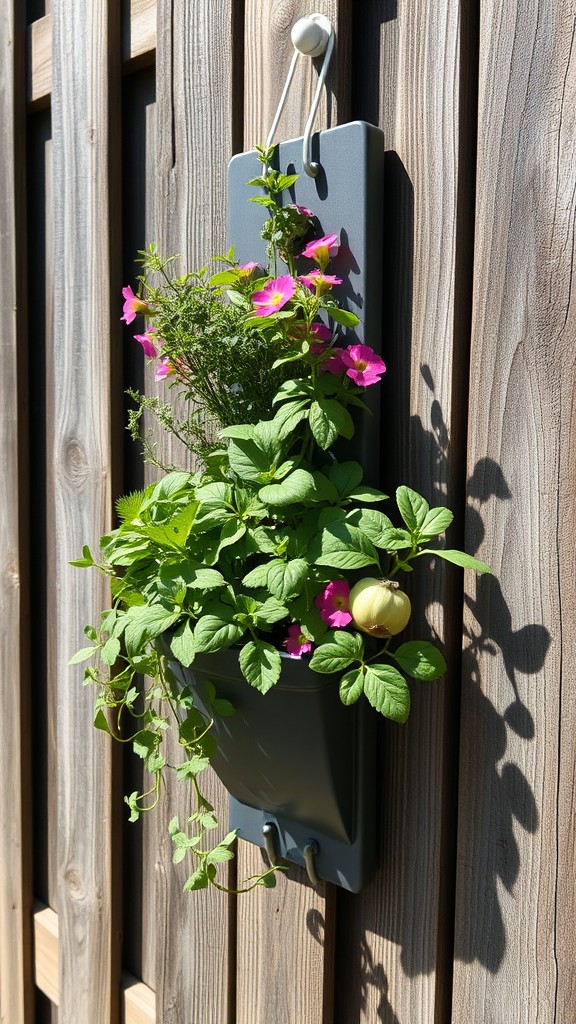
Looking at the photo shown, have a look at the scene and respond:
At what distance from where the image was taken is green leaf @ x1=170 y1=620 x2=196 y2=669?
77cm

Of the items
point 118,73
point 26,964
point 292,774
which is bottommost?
point 26,964

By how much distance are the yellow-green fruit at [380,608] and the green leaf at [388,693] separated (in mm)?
39

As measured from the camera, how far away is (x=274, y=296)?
0.78 metres

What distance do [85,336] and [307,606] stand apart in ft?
2.51

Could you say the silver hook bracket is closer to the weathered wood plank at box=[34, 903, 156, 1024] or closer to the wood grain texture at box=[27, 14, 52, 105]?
the wood grain texture at box=[27, 14, 52, 105]

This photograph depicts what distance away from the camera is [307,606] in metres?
0.77

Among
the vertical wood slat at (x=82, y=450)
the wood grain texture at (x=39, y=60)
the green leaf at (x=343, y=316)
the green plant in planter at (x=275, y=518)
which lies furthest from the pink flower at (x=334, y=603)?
the wood grain texture at (x=39, y=60)

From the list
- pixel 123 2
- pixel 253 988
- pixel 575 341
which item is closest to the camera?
pixel 575 341

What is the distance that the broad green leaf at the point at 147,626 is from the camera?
792 mm

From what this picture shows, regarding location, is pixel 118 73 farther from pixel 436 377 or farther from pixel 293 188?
pixel 436 377

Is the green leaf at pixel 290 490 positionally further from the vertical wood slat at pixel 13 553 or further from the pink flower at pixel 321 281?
the vertical wood slat at pixel 13 553

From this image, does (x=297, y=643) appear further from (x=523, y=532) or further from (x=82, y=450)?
(x=82, y=450)

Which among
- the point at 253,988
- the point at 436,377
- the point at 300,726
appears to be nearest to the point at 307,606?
the point at 300,726

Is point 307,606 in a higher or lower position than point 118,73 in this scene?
lower
